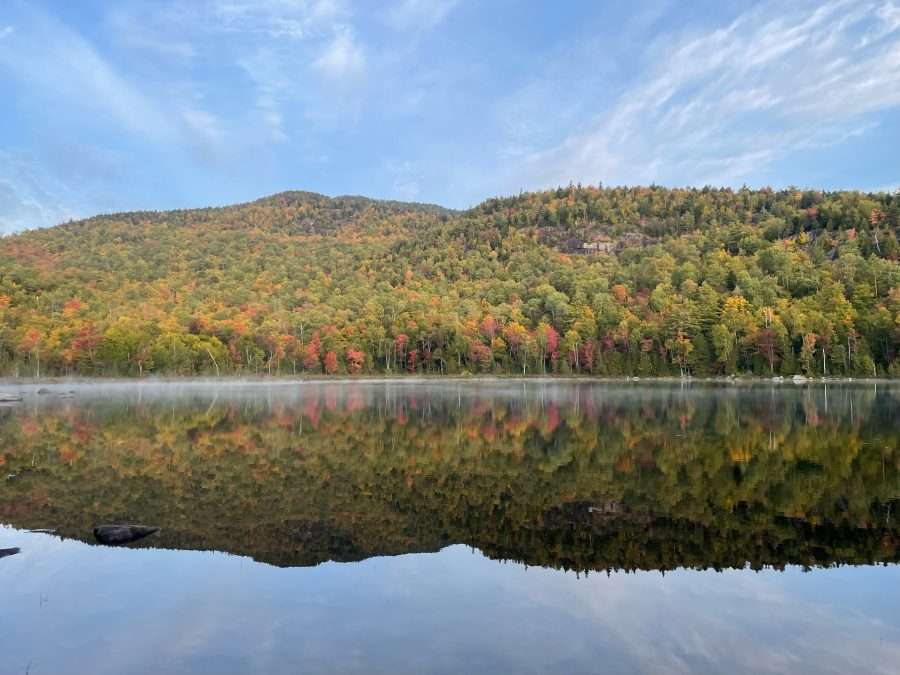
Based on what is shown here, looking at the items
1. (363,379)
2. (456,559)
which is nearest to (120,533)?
(456,559)

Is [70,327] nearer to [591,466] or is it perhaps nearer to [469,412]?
[469,412]

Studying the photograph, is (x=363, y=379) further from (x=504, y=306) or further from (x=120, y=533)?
(x=120, y=533)

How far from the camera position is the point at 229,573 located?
1232 cm

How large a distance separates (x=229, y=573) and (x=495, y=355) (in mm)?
112096

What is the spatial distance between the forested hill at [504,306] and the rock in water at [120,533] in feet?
327

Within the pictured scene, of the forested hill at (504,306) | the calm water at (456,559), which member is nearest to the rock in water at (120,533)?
the calm water at (456,559)

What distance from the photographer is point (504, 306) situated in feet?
444

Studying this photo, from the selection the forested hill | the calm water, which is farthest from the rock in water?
the forested hill

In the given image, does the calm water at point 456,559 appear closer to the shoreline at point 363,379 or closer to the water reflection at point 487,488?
the water reflection at point 487,488

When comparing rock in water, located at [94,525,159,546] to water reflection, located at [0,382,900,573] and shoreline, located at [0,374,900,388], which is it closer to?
water reflection, located at [0,382,900,573]

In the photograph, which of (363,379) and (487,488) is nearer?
(487,488)

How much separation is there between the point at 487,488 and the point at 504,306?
117101 millimetres

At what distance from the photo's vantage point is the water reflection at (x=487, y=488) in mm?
13703

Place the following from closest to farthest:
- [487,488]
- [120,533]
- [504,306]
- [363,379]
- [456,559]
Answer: [456,559]
[120,533]
[487,488]
[363,379]
[504,306]
